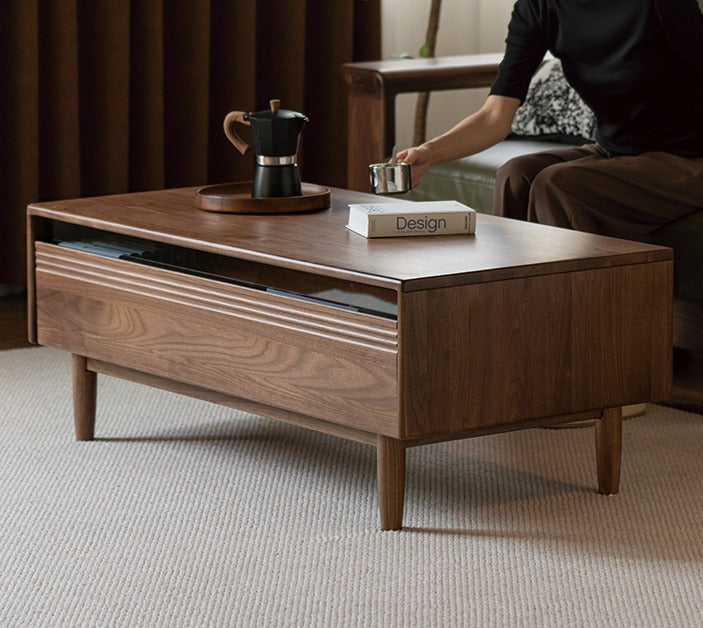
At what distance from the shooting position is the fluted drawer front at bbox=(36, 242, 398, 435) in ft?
5.69

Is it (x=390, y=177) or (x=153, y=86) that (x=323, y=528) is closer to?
(x=390, y=177)

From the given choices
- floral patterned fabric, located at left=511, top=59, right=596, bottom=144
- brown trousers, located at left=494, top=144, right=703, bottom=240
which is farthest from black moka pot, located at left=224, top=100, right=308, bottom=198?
floral patterned fabric, located at left=511, top=59, right=596, bottom=144

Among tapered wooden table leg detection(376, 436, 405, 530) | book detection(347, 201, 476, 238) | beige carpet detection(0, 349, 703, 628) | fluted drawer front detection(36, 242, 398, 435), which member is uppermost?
book detection(347, 201, 476, 238)

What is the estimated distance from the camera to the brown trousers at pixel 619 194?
245cm

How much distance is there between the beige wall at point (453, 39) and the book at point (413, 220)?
7.50 ft

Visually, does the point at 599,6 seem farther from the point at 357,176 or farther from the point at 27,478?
the point at 27,478

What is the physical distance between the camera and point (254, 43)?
3682mm

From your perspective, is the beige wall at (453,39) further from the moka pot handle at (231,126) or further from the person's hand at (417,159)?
the moka pot handle at (231,126)

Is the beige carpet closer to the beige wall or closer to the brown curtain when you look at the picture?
the brown curtain

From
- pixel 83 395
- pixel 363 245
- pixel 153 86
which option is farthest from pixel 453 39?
pixel 363 245

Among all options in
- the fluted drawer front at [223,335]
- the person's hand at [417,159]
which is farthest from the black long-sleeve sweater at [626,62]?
the fluted drawer front at [223,335]

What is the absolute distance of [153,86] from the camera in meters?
3.49

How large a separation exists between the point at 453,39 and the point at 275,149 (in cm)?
233

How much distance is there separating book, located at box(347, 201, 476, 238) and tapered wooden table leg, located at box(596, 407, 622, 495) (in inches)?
13.4
